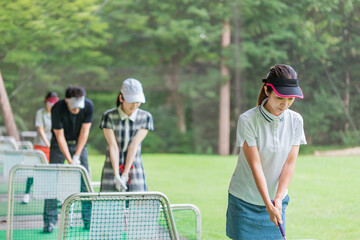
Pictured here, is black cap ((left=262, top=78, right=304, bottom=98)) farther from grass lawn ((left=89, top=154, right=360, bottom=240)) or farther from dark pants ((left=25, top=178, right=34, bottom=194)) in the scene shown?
grass lawn ((left=89, top=154, right=360, bottom=240))

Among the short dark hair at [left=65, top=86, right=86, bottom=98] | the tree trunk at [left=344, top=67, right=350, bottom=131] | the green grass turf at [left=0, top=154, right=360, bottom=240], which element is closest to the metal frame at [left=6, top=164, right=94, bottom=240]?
the green grass turf at [left=0, top=154, right=360, bottom=240]

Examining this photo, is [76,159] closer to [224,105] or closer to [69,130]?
[69,130]

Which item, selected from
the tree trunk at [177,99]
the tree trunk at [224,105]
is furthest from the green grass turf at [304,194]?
the tree trunk at [177,99]

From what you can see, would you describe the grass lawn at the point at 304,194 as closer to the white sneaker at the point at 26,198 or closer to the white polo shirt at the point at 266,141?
the white sneaker at the point at 26,198

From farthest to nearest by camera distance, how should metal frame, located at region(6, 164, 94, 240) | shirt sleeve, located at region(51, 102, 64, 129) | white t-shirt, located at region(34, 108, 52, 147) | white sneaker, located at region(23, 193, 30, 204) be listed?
white t-shirt, located at region(34, 108, 52, 147) → shirt sleeve, located at region(51, 102, 64, 129) → white sneaker, located at region(23, 193, 30, 204) → metal frame, located at region(6, 164, 94, 240)

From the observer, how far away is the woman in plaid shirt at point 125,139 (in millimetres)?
2979

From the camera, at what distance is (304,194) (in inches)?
232

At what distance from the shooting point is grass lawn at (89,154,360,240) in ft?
14.8

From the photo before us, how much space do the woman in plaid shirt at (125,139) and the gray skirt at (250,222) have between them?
3.39ft

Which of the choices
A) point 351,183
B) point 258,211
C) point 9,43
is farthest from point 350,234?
point 9,43

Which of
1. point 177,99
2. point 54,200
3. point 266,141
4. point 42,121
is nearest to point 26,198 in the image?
point 54,200

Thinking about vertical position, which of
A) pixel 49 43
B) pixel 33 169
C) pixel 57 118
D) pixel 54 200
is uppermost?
pixel 49 43

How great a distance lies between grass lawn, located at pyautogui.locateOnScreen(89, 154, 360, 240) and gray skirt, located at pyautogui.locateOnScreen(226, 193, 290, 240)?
2.20m

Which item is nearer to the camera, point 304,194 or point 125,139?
point 125,139
